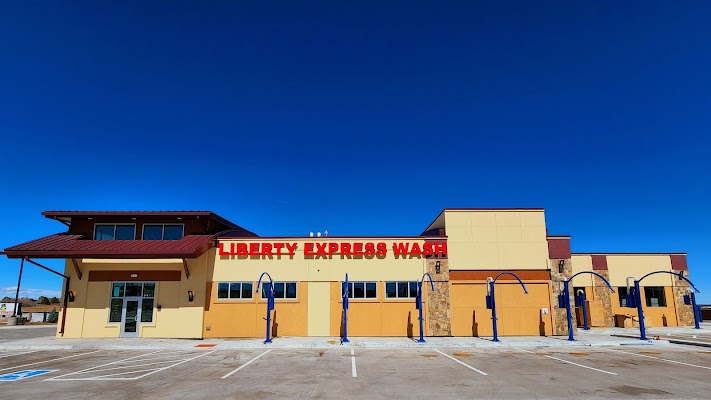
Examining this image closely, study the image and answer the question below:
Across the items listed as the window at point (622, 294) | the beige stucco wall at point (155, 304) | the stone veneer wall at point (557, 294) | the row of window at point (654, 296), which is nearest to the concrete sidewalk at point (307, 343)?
the beige stucco wall at point (155, 304)

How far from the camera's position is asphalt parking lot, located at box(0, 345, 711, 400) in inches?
428

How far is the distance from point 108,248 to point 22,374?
10804mm

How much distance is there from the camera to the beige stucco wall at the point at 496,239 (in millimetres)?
25109

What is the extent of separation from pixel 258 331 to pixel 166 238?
25.9ft

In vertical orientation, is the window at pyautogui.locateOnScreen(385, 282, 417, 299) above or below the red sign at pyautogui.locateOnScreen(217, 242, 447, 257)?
below

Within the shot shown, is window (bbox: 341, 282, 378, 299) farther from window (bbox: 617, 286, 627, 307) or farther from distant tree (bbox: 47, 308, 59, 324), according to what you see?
distant tree (bbox: 47, 308, 59, 324)

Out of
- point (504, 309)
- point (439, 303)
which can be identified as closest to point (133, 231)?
point (439, 303)

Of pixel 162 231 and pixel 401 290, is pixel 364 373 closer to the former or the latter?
pixel 401 290

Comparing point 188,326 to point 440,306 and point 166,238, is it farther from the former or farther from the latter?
point 440,306

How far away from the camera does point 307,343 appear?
69.1 ft

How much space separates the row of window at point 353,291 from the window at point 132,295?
151 inches

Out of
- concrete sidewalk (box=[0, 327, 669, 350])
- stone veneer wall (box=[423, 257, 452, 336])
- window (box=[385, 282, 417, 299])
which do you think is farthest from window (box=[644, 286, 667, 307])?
window (box=[385, 282, 417, 299])

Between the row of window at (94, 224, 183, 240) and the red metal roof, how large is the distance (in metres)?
0.78

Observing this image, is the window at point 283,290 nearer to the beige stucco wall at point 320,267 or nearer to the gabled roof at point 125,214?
the beige stucco wall at point 320,267
